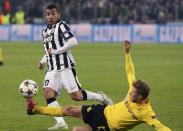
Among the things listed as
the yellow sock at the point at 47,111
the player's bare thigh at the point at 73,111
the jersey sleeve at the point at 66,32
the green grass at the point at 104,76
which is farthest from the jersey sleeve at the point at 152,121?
the jersey sleeve at the point at 66,32

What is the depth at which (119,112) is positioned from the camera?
955 centimetres

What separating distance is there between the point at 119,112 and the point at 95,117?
1.28 feet

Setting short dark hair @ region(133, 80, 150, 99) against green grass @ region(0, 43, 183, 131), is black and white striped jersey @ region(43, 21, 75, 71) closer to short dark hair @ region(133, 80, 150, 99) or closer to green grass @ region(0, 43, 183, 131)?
green grass @ region(0, 43, 183, 131)

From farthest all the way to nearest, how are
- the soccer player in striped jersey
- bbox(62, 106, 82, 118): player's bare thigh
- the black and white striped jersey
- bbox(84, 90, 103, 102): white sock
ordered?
1. bbox(84, 90, 103, 102): white sock
2. the black and white striped jersey
3. the soccer player in striped jersey
4. bbox(62, 106, 82, 118): player's bare thigh

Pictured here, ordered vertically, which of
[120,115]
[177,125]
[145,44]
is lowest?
[145,44]

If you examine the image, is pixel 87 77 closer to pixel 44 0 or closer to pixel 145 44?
pixel 145 44

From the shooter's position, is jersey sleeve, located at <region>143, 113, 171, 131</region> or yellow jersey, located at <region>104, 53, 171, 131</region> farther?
yellow jersey, located at <region>104, 53, 171, 131</region>

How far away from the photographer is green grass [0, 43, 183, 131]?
1286 cm

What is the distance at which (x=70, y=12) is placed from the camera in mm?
46438

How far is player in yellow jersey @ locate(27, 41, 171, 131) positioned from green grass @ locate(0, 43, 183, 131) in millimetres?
2042

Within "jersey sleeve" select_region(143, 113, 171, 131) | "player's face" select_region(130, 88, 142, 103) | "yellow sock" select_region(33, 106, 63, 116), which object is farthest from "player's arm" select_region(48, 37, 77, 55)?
"jersey sleeve" select_region(143, 113, 171, 131)

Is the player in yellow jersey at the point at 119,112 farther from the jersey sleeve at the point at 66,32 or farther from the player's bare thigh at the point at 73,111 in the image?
the jersey sleeve at the point at 66,32

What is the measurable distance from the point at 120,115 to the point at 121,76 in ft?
42.4

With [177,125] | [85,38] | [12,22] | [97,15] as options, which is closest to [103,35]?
[85,38]
